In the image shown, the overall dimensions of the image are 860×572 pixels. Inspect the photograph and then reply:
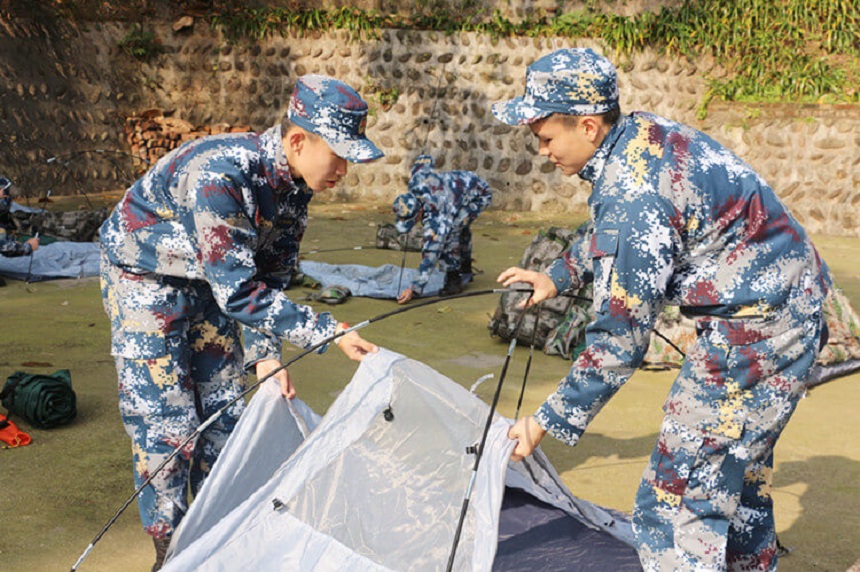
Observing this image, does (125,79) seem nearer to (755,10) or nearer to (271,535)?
(755,10)

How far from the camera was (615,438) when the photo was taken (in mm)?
4723

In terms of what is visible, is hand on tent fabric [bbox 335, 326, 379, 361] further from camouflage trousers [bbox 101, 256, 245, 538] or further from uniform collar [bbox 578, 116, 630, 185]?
uniform collar [bbox 578, 116, 630, 185]

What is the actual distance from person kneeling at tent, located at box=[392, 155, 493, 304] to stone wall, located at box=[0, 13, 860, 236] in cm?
444

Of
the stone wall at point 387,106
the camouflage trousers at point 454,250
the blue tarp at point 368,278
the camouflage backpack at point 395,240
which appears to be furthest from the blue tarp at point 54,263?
the stone wall at point 387,106

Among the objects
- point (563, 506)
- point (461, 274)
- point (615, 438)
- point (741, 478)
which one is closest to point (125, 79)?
point (461, 274)

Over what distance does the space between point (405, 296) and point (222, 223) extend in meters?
4.87

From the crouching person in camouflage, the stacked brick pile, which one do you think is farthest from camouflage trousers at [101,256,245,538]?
the stacked brick pile

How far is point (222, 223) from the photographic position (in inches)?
108

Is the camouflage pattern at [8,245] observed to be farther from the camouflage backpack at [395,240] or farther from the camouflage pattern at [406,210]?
the camouflage backpack at [395,240]

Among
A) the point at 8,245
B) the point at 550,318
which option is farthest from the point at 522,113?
the point at 8,245

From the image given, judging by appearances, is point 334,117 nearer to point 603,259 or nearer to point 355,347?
point 355,347

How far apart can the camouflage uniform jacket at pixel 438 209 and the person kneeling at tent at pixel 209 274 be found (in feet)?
15.0

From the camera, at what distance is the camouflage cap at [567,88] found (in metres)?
2.31

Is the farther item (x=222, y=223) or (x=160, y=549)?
(x=160, y=549)
